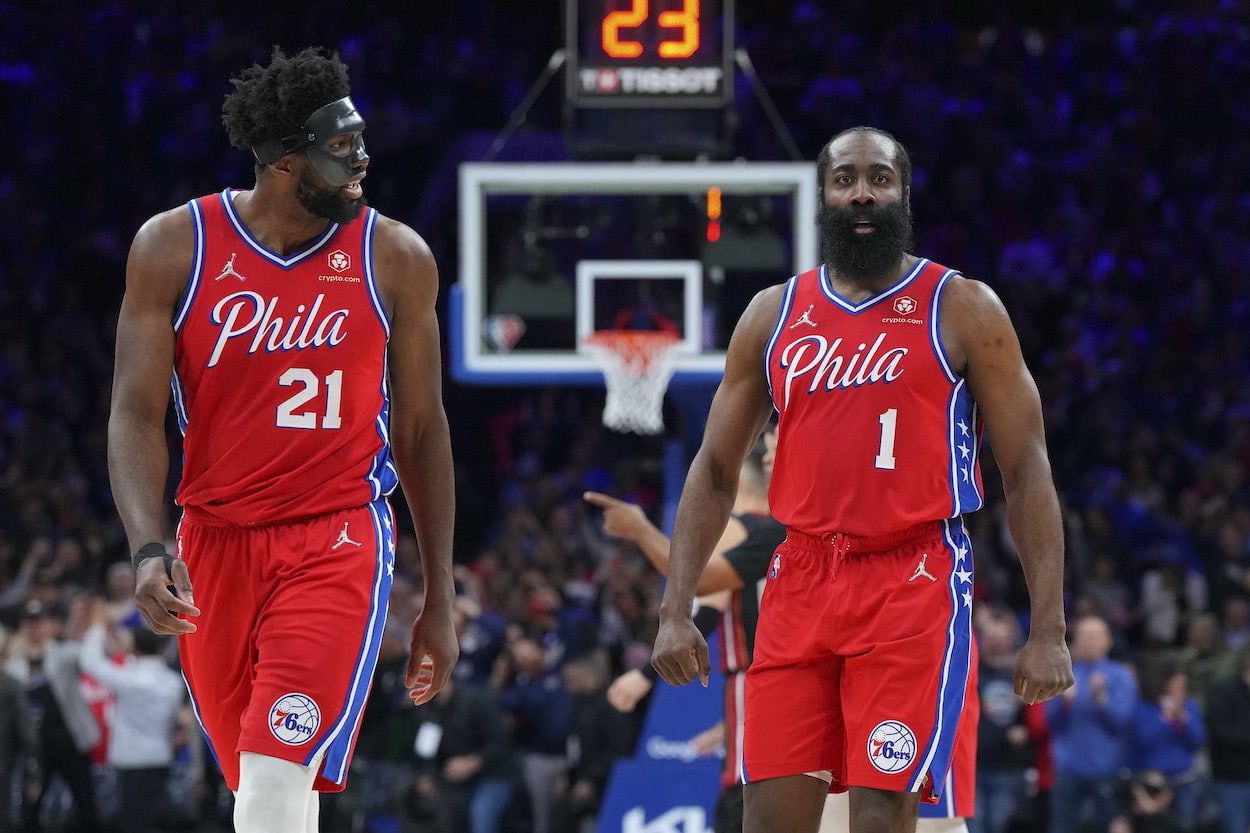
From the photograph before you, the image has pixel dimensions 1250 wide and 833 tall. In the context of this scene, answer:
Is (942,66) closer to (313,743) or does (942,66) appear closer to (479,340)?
(479,340)

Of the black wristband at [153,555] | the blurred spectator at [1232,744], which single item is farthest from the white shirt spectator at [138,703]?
the black wristband at [153,555]

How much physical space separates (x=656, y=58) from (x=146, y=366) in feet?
21.8

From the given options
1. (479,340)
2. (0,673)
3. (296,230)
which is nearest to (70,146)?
(0,673)

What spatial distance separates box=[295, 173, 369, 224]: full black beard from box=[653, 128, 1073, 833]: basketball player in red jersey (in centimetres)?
120

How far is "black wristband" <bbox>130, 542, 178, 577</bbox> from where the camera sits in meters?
4.08

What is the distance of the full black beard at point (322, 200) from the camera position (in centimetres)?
451

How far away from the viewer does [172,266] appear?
4.45 meters

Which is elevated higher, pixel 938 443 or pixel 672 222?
pixel 672 222

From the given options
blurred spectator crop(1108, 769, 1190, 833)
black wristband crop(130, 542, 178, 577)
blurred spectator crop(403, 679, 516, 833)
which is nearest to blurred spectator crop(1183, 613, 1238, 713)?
blurred spectator crop(1108, 769, 1190, 833)

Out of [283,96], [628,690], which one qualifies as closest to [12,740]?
[628,690]

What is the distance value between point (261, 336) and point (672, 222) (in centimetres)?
687

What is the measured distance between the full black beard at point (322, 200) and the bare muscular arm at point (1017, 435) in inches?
63.0

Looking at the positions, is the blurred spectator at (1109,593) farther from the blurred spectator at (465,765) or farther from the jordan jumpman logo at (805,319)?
the jordan jumpman logo at (805,319)

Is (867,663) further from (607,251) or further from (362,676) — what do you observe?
(607,251)
